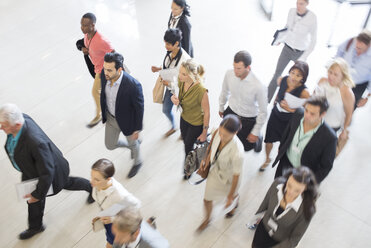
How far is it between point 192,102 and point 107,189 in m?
1.27

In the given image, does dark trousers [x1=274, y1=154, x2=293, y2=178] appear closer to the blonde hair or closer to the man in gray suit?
the blonde hair

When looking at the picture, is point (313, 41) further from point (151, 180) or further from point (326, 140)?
point (151, 180)

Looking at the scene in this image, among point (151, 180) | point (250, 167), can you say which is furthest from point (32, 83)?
point (250, 167)

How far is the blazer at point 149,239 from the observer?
8.75ft

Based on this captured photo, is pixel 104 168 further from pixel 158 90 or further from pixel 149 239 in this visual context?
pixel 158 90

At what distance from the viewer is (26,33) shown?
7.17m

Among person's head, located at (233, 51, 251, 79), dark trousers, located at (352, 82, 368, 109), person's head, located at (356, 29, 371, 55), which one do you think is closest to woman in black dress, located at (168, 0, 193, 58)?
person's head, located at (233, 51, 251, 79)

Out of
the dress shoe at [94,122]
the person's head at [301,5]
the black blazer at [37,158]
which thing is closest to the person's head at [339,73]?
the person's head at [301,5]

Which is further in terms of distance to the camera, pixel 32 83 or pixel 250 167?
pixel 32 83

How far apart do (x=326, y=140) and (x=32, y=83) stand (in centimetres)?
500

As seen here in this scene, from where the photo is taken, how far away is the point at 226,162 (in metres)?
3.05

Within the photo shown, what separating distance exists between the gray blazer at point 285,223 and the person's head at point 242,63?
3.85 feet

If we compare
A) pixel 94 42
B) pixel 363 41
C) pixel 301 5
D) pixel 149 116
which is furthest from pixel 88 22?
pixel 363 41

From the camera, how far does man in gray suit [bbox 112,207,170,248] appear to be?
246 centimetres
